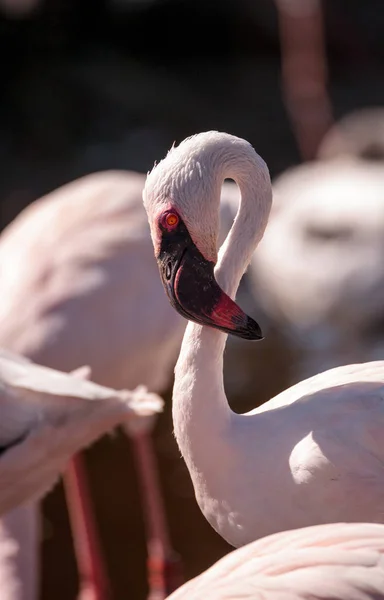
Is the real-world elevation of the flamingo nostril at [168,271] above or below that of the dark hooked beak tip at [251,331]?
above

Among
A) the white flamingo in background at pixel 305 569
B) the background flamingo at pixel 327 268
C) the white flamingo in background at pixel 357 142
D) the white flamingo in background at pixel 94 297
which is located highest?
the white flamingo in background at pixel 357 142

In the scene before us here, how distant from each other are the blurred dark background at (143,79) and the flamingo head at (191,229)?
17.1 feet

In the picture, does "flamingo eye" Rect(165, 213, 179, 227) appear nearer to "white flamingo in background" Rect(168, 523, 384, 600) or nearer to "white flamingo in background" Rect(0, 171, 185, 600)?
"white flamingo in background" Rect(168, 523, 384, 600)

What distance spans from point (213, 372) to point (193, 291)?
268 mm

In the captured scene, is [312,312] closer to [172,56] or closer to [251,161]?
[251,161]

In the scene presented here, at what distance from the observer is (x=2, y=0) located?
10.1 meters

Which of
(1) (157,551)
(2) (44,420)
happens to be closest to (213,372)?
(2) (44,420)

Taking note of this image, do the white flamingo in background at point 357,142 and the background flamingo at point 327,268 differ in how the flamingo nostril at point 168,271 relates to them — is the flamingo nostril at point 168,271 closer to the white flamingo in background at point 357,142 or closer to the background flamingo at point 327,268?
the background flamingo at point 327,268

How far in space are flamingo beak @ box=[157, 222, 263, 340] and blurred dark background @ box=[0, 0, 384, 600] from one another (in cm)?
523

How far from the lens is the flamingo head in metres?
2.47

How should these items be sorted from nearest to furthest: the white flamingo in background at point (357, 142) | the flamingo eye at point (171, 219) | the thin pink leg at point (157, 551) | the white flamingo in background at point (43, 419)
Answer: the flamingo eye at point (171, 219) → the white flamingo in background at point (43, 419) → the thin pink leg at point (157, 551) → the white flamingo in background at point (357, 142)

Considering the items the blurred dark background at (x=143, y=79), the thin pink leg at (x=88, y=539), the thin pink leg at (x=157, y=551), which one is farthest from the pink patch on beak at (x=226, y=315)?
the blurred dark background at (x=143, y=79)

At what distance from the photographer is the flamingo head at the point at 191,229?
A: 8.12 ft

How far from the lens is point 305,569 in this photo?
2.09 meters
